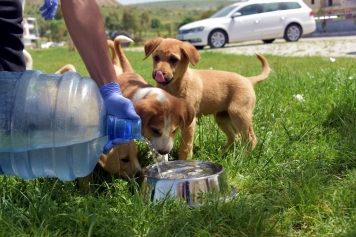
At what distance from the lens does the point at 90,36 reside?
8.79 feet

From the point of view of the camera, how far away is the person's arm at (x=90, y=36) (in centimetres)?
268

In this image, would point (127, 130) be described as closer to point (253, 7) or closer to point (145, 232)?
point (145, 232)

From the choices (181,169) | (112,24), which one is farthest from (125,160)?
(112,24)

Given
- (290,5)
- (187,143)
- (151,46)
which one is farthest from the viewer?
(290,5)

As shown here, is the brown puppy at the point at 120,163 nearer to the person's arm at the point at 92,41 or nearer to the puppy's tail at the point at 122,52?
the person's arm at the point at 92,41

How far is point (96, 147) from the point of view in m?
2.58

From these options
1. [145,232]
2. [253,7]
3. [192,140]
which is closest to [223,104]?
[192,140]

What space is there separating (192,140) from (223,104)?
21.6 inches

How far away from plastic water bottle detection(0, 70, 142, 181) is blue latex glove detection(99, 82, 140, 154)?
38 millimetres

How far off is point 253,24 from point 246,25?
0.93 feet

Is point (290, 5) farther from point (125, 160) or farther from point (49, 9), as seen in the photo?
point (125, 160)

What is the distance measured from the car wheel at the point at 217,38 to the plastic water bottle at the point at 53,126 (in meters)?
15.6

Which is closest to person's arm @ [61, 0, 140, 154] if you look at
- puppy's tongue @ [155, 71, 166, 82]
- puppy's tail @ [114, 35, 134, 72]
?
puppy's tongue @ [155, 71, 166, 82]

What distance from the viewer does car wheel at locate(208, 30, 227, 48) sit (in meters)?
17.8
